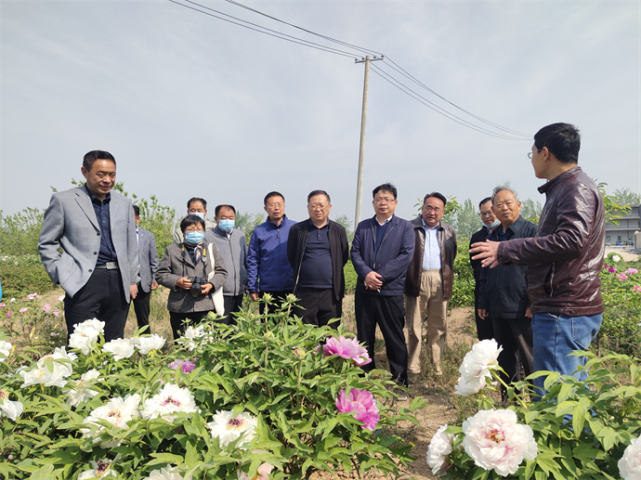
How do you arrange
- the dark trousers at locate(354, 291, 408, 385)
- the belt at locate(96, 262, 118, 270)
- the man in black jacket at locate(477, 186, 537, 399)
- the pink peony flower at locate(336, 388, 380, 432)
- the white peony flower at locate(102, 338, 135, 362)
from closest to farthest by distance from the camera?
the pink peony flower at locate(336, 388, 380, 432), the white peony flower at locate(102, 338, 135, 362), the belt at locate(96, 262, 118, 270), the man in black jacket at locate(477, 186, 537, 399), the dark trousers at locate(354, 291, 408, 385)

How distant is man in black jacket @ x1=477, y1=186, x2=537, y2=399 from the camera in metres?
3.14

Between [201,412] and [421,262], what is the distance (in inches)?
132

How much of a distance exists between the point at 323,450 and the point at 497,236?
279cm

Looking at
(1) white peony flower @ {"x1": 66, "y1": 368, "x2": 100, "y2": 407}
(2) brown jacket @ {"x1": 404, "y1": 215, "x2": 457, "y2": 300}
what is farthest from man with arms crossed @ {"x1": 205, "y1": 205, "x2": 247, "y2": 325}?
(1) white peony flower @ {"x1": 66, "y1": 368, "x2": 100, "y2": 407}

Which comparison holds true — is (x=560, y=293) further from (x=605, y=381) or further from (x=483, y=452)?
(x=483, y=452)

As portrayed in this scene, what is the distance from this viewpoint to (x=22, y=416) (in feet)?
4.67

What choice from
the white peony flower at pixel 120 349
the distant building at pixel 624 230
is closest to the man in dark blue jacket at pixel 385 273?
the white peony flower at pixel 120 349

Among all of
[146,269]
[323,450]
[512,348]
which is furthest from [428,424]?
[146,269]

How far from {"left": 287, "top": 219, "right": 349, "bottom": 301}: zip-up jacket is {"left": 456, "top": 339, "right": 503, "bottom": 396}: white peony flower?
→ 9.28 feet

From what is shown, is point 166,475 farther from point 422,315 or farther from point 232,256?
point 422,315

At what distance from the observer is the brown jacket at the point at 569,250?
191cm

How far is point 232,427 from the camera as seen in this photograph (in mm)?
1242

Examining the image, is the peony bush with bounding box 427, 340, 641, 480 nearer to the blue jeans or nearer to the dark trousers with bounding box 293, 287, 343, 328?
the blue jeans

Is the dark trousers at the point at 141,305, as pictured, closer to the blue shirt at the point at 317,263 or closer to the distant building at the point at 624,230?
the blue shirt at the point at 317,263
